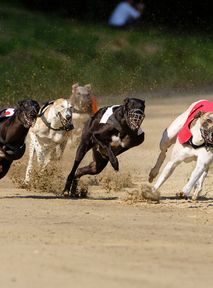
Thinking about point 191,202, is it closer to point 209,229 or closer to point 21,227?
point 209,229

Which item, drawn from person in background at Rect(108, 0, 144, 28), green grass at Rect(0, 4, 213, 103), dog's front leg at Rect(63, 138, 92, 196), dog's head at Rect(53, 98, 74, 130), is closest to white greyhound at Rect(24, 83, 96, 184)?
dog's head at Rect(53, 98, 74, 130)

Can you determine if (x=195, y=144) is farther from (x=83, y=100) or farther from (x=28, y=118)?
(x=83, y=100)

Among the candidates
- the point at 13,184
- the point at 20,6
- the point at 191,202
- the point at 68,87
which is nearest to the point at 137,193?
the point at 191,202

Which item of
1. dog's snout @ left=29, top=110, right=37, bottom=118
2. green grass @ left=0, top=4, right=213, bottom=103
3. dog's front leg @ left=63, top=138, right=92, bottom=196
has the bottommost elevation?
dog's front leg @ left=63, top=138, right=92, bottom=196

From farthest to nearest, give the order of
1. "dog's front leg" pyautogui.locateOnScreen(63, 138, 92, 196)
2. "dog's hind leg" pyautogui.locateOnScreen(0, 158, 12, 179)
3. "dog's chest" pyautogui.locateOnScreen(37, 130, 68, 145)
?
"dog's chest" pyautogui.locateOnScreen(37, 130, 68, 145) → "dog's front leg" pyautogui.locateOnScreen(63, 138, 92, 196) → "dog's hind leg" pyautogui.locateOnScreen(0, 158, 12, 179)

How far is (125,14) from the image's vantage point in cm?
3222

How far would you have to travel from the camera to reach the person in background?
3206 cm

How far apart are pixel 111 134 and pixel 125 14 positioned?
2018cm

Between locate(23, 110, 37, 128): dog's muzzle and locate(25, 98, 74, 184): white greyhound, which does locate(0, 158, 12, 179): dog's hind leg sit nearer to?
locate(23, 110, 37, 128): dog's muzzle

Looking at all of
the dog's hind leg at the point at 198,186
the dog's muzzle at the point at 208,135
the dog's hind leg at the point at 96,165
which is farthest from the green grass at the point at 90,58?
the dog's muzzle at the point at 208,135

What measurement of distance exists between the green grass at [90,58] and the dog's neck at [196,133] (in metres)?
12.7

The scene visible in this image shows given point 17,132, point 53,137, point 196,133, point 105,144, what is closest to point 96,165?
point 105,144

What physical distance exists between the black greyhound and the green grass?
11664mm

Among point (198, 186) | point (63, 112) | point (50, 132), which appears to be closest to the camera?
point (198, 186)
